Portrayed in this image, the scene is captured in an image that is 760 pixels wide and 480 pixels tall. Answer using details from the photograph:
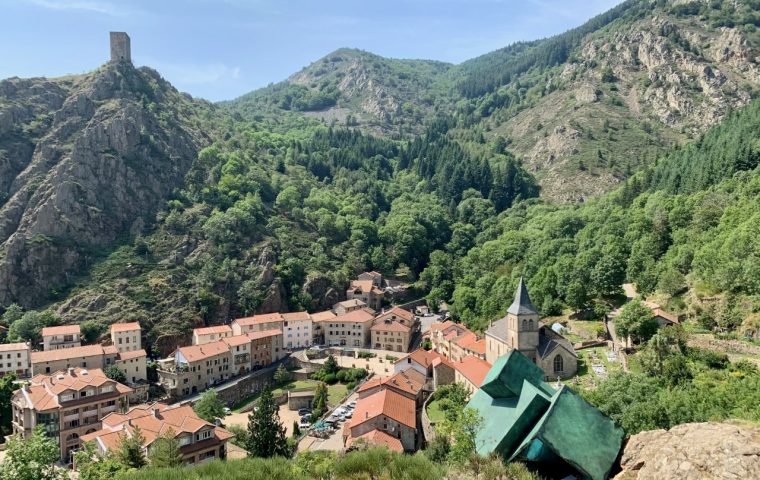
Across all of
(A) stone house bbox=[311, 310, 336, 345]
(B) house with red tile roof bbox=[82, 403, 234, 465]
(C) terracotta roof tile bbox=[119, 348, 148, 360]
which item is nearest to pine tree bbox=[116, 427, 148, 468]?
(B) house with red tile roof bbox=[82, 403, 234, 465]

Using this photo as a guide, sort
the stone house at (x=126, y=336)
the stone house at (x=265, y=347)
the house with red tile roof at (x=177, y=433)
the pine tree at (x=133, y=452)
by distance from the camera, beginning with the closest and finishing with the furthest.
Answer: the pine tree at (x=133, y=452) → the house with red tile roof at (x=177, y=433) → the stone house at (x=126, y=336) → the stone house at (x=265, y=347)

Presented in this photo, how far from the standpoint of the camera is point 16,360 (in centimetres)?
5712

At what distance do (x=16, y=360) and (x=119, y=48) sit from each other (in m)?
84.4

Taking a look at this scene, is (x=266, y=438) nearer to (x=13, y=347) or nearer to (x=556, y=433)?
(x=556, y=433)

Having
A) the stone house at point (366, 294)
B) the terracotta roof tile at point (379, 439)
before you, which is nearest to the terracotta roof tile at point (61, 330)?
the stone house at point (366, 294)

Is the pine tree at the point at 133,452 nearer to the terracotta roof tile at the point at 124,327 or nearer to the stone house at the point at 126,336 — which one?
the stone house at the point at 126,336

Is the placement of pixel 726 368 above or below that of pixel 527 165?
below

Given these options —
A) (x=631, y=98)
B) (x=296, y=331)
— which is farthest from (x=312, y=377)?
(x=631, y=98)

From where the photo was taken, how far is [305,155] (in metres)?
132

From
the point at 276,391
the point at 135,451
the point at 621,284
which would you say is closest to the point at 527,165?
the point at 621,284

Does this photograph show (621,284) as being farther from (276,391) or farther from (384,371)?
(276,391)

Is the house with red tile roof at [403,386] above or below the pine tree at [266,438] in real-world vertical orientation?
below

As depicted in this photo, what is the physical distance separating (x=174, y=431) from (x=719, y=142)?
239 ft

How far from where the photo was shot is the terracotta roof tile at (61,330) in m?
61.7
